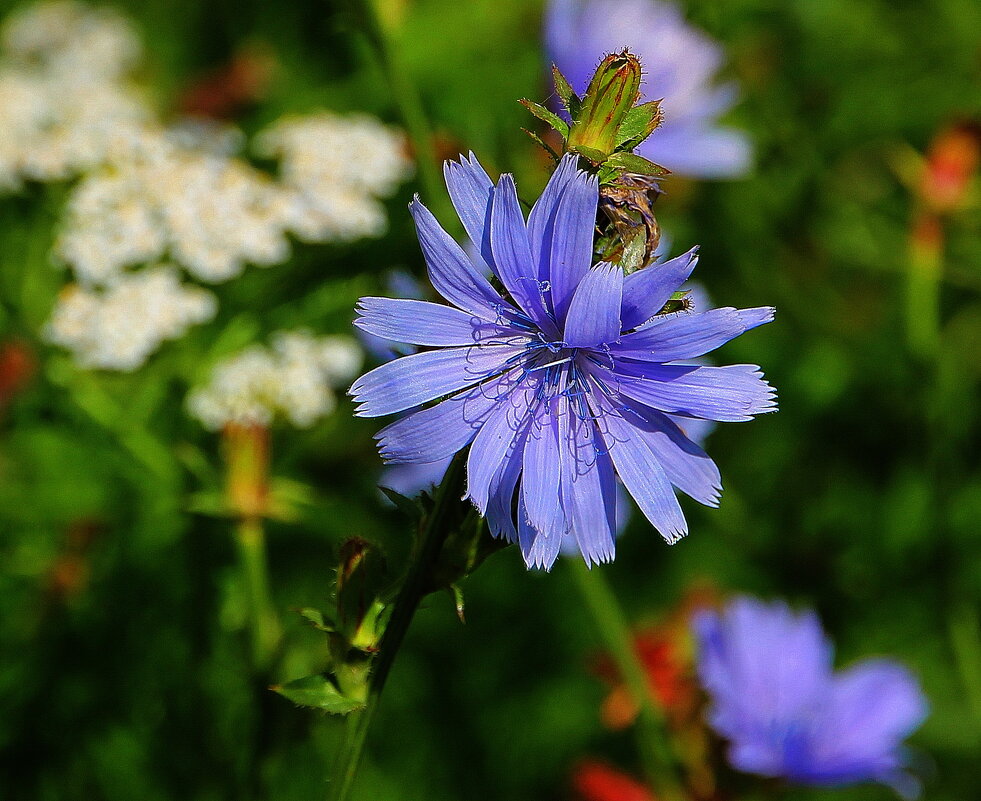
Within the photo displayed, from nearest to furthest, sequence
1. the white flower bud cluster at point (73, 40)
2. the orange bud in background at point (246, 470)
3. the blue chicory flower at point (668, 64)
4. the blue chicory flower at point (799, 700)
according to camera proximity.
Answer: the orange bud in background at point (246, 470) < the blue chicory flower at point (799, 700) < the blue chicory flower at point (668, 64) < the white flower bud cluster at point (73, 40)

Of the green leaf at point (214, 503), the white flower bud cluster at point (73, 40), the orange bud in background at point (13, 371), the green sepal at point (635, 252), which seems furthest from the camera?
the white flower bud cluster at point (73, 40)

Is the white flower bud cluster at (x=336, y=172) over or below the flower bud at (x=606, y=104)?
over

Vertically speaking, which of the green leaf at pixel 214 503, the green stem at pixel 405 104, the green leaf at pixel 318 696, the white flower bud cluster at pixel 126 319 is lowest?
the green leaf at pixel 318 696

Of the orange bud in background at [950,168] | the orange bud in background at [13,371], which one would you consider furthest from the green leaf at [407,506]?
the orange bud in background at [950,168]

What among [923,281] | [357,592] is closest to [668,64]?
[923,281]

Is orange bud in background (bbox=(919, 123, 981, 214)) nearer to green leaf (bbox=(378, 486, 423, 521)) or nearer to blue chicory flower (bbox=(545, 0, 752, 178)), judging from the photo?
blue chicory flower (bbox=(545, 0, 752, 178))

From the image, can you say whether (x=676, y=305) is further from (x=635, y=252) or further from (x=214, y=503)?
(x=214, y=503)

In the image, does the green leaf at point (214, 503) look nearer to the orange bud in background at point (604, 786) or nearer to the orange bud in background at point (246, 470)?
the orange bud in background at point (246, 470)

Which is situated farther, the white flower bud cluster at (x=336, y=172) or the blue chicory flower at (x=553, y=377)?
the white flower bud cluster at (x=336, y=172)
